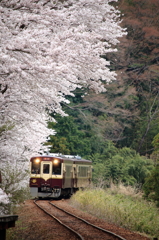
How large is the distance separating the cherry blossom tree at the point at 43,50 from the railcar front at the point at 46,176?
974cm

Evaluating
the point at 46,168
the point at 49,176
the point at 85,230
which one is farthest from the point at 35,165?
the point at 85,230

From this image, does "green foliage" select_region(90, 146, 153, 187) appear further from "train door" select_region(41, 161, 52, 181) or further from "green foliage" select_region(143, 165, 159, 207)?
"green foliage" select_region(143, 165, 159, 207)

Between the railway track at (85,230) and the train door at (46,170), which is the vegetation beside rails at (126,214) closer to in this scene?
the railway track at (85,230)

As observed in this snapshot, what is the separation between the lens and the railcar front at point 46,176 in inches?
877

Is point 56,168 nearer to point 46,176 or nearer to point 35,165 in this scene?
point 46,176

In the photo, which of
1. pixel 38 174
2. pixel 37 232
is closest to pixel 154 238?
pixel 37 232

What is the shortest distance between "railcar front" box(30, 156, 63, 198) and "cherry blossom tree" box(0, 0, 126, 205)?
9.74 metres

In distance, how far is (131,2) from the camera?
38406 mm

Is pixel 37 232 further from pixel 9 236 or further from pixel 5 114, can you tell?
pixel 5 114

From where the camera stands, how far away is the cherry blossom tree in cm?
853


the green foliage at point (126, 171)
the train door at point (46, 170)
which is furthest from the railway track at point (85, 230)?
the green foliage at point (126, 171)

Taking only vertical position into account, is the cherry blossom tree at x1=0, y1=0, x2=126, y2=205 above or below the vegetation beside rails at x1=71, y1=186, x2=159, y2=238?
above

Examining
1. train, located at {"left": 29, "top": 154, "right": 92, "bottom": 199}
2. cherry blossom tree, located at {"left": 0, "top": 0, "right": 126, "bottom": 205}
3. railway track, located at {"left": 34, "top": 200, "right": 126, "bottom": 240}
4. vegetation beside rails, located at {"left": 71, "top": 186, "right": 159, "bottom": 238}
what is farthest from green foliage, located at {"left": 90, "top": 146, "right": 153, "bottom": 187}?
cherry blossom tree, located at {"left": 0, "top": 0, "right": 126, "bottom": 205}

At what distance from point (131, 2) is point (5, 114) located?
30.0 meters
